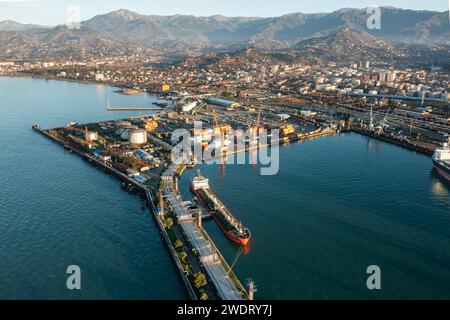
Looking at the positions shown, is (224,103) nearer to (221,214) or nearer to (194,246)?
(221,214)

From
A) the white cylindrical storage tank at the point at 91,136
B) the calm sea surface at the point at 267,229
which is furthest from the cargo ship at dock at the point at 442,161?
the white cylindrical storage tank at the point at 91,136

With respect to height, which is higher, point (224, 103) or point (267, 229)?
point (224, 103)

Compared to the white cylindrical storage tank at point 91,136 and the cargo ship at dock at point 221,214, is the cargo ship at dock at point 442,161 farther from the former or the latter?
the white cylindrical storage tank at point 91,136

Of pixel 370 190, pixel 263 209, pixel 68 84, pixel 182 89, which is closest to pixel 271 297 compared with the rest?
pixel 263 209

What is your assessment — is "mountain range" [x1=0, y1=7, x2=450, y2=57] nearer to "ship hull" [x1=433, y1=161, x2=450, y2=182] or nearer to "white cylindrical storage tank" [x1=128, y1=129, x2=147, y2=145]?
"white cylindrical storage tank" [x1=128, y1=129, x2=147, y2=145]

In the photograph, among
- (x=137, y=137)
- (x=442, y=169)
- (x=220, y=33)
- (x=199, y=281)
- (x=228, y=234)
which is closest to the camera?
(x=199, y=281)

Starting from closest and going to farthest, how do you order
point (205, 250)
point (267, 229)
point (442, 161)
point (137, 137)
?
point (205, 250)
point (267, 229)
point (442, 161)
point (137, 137)

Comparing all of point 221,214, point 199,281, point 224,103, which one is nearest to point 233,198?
point 221,214
